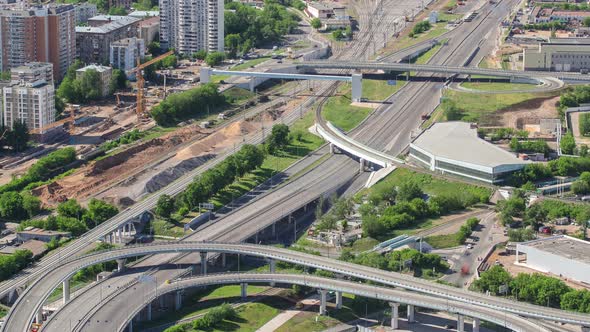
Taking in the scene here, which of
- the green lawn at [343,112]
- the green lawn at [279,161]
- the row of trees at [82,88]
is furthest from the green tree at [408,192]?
the row of trees at [82,88]

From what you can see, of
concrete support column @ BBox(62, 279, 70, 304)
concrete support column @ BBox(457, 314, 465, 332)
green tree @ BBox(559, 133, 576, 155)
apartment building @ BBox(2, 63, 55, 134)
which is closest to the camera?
concrete support column @ BBox(457, 314, 465, 332)

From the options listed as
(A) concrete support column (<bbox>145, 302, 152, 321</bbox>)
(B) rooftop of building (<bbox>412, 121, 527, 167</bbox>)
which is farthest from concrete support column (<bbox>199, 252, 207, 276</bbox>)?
(B) rooftop of building (<bbox>412, 121, 527, 167</bbox>)

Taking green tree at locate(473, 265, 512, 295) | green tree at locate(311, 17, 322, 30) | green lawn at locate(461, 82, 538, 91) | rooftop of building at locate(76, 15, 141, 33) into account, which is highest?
rooftop of building at locate(76, 15, 141, 33)

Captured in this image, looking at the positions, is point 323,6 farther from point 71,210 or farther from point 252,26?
point 71,210

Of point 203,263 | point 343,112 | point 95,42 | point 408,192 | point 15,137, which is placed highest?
Result: point 95,42

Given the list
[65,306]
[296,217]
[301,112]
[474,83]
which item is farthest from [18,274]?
[474,83]

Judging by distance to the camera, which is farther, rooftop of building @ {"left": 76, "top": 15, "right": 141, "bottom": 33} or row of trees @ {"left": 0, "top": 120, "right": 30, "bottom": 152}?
rooftop of building @ {"left": 76, "top": 15, "right": 141, "bottom": 33}

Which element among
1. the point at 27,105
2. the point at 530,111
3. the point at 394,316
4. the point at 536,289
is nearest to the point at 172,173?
the point at 27,105

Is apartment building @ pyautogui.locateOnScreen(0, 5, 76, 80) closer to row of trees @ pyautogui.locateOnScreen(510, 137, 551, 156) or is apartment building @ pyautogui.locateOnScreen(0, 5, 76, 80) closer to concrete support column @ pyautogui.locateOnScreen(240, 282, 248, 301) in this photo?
row of trees @ pyautogui.locateOnScreen(510, 137, 551, 156)
